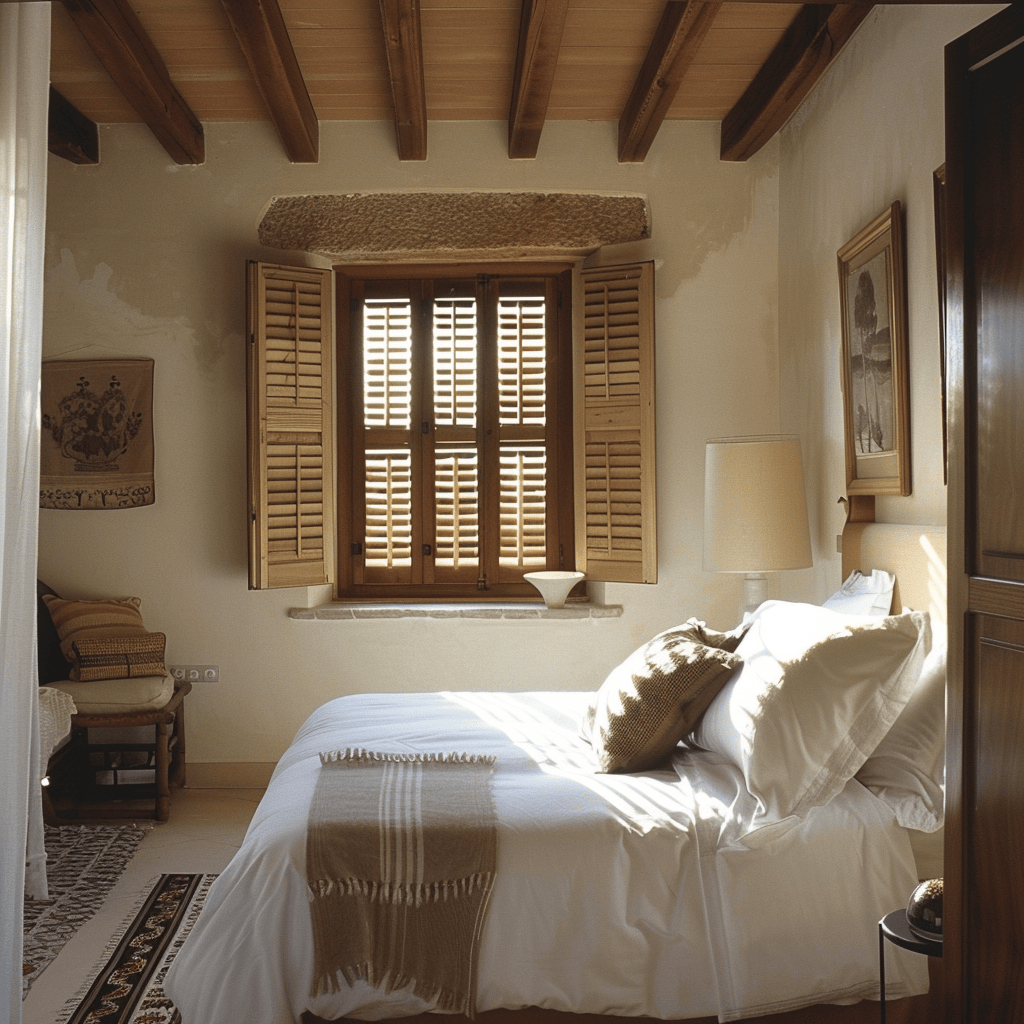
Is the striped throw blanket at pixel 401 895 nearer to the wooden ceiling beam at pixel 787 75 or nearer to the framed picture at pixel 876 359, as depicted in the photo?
the framed picture at pixel 876 359

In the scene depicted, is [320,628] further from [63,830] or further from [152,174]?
[152,174]

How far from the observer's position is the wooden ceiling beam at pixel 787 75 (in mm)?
3475

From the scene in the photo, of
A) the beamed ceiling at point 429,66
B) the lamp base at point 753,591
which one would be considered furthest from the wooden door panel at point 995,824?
the beamed ceiling at point 429,66

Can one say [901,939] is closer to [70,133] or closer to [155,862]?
[155,862]

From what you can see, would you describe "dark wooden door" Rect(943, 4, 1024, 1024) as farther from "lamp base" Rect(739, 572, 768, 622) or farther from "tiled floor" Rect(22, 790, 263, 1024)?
"tiled floor" Rect(22, 790, 263, 1024)

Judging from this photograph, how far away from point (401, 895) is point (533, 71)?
9.96 ft

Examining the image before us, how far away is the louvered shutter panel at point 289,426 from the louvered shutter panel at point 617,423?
119 cm

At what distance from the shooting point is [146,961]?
9.35ft

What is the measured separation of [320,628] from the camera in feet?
15.1

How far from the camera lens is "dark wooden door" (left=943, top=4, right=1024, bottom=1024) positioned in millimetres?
1544

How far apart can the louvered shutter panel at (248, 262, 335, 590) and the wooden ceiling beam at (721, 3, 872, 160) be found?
76.3 inches

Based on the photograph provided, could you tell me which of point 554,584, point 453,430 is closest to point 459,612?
point 554,584

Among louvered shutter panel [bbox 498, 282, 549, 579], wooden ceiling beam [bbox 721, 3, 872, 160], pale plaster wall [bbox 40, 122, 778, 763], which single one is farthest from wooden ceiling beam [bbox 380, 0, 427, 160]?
wooden ceiling beam [bbox 721, 3, 872, 160]

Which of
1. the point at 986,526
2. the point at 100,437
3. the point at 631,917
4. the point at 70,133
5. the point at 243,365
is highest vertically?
the point at 70,133
